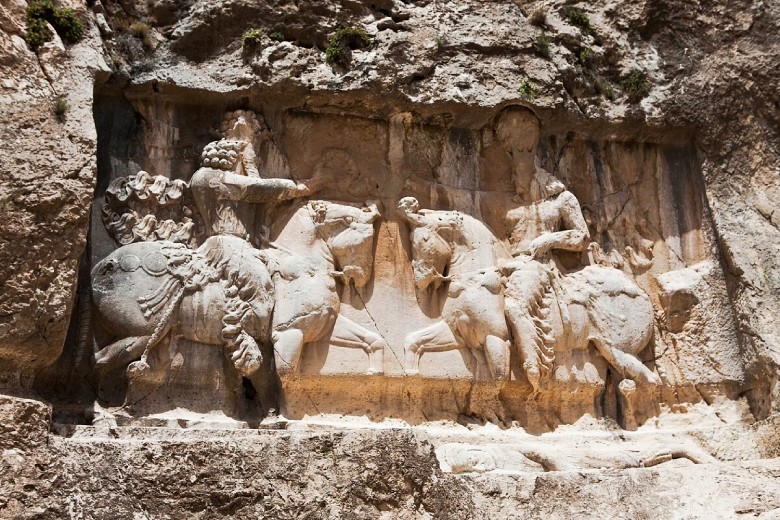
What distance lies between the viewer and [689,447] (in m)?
8.05

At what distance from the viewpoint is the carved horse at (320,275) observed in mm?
8133

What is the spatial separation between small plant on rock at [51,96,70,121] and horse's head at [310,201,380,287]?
2.08 metres

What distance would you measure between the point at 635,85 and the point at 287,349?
3744 millimetres

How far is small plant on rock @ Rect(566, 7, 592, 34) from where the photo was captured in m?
9.40

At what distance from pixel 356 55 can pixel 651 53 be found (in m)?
2.63

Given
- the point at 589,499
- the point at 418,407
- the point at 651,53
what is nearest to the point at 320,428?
the point at 418,407

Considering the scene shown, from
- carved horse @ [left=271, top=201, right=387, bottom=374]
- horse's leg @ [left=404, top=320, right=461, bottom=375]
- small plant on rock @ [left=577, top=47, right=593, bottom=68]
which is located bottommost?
horse's leg @ [left=404, top=320, right=461, bottom=375]

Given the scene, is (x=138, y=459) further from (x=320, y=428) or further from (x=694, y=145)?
(x=694, y=145)

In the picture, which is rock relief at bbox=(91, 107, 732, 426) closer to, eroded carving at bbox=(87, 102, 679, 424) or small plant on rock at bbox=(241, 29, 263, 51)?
eroded carving at bbox=(87, 102, 679, 424)

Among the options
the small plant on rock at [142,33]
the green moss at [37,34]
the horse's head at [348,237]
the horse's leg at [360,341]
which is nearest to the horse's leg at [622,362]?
the horse's leg at [360,341]

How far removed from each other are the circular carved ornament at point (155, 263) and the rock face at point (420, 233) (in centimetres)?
2

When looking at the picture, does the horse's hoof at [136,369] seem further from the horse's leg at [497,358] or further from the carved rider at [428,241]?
the horse's leg at [497,358]

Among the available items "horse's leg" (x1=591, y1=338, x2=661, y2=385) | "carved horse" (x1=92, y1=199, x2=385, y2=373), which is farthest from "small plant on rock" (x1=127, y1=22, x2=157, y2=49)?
"horse's leg" (x1=591, y1=338, x2=661, y2=385)

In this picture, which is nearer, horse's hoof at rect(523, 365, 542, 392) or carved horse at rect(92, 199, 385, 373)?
carved horse at rect(92, 199, 385, 373)
